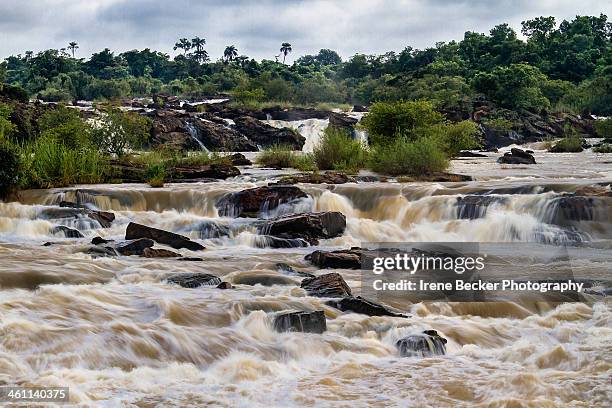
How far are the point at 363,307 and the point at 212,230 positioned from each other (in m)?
6.56

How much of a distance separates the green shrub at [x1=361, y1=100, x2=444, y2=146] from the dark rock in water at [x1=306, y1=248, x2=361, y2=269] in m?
12.6

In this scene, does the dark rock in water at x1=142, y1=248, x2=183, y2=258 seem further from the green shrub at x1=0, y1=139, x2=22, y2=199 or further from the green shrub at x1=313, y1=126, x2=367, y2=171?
the green shrub at x1=313, y1=126, x2=367, y2=171

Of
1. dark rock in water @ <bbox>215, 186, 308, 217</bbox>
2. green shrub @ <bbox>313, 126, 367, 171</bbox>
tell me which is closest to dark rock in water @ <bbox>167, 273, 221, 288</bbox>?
dark rock in water @ <bbox>215, 186, 308, 217</bbox>

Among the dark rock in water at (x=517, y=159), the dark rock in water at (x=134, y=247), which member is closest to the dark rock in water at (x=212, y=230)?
the dark rock in water at (x=134, y=247)

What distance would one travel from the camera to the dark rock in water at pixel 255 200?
15750mm

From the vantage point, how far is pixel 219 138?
3556 cm

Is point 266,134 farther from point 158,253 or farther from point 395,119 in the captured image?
point 158,253

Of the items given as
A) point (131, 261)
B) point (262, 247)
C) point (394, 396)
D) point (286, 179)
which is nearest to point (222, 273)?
point (131, 261)

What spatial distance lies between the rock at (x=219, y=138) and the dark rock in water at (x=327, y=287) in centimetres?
2593

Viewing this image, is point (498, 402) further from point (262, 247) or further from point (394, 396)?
point (262, 247)

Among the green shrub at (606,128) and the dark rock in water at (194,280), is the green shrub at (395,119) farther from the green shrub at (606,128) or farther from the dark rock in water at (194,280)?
the green shrub at (606,128)

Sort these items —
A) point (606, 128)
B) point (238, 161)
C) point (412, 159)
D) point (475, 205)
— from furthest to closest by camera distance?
1. point (606, 128)
2. point (238, 161)
3. point (412, 159)
4. point (475, 205)

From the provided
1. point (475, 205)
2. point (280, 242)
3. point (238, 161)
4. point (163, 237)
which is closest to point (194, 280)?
point (163, 237)

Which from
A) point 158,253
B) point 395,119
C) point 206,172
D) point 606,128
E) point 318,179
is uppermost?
point 606,128
